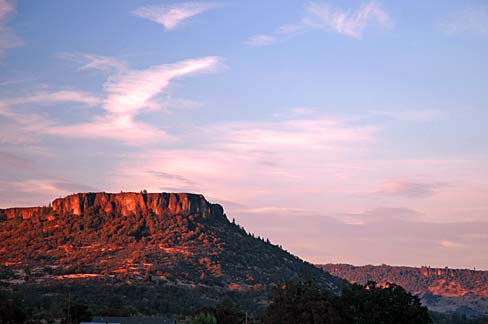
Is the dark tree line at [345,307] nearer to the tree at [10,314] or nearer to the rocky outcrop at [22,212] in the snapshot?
the tree at [10,314]

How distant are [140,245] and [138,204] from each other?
20.7 meters

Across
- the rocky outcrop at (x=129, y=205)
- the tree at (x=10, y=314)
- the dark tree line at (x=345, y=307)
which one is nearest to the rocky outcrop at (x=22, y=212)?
the rocky outcrop at (x=129, y=205)

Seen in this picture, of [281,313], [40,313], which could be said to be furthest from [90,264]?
[281,313]

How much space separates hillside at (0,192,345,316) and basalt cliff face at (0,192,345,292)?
0.61 ft

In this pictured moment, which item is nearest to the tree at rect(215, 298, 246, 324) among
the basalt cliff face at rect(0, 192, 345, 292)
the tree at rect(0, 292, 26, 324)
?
the tree at rect(0, 292, 26, 324)

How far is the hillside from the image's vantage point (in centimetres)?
13525

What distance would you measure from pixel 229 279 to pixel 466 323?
44.8m

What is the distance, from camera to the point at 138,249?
6014 inches

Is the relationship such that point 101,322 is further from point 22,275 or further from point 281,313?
point 22,275

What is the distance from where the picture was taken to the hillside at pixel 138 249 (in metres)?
Result: 135

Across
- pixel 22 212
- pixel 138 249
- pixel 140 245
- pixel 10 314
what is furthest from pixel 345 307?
pixel 22 212

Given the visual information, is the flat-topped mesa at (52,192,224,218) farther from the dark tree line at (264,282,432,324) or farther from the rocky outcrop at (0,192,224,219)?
the dark tree line at (264,282,432,324)

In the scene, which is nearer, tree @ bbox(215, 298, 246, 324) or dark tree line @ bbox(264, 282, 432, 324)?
dark tree line @ bbox(264, 282, 432, 324)

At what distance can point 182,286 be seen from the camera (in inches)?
5241
